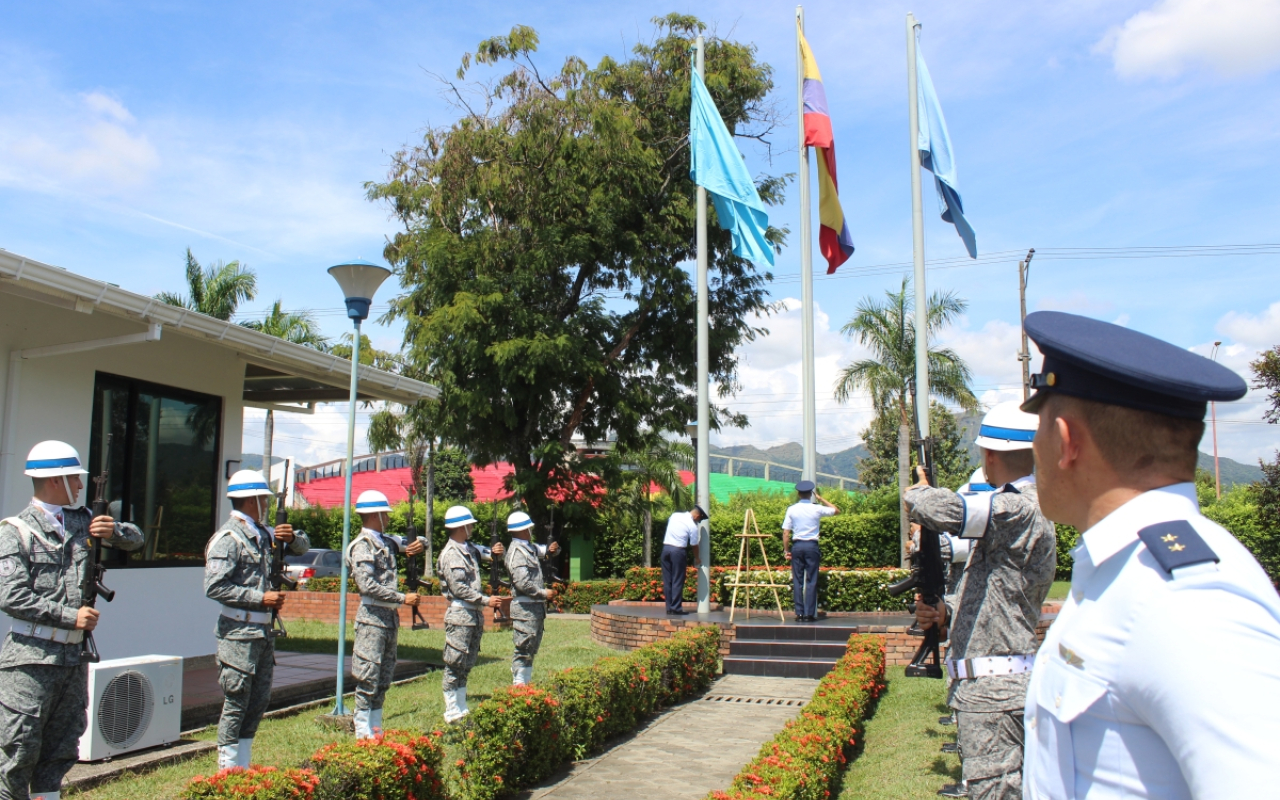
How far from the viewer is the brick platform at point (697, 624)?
473 inches

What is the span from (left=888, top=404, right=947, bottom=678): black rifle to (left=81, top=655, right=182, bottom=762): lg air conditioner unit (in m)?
5.61

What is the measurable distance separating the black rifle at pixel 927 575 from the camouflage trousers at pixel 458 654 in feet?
14.0

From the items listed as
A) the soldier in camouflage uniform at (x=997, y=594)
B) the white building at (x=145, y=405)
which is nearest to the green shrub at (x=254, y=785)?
the soldier in camouflage uniform at (x=997, y=594)

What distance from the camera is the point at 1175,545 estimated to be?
1.34 metres

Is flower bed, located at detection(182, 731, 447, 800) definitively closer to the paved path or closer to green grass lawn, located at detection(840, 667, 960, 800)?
the paved path

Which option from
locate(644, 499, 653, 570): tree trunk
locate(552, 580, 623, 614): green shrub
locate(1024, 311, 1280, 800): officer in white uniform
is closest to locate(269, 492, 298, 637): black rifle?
locate(1024, 311, 1280, 800): officer in white uniform

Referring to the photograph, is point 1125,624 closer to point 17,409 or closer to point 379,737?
point 379,737

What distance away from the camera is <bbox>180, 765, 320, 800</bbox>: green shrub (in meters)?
4.07

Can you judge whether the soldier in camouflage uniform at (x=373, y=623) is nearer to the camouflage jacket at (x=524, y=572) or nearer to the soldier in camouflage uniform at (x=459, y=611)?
the soldier in camouflage uniform at (x=459, y=611)

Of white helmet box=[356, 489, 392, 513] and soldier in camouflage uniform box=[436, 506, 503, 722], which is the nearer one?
white helmet box=[356, 489, 392, 513]

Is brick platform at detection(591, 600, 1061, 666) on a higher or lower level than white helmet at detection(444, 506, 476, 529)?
lower

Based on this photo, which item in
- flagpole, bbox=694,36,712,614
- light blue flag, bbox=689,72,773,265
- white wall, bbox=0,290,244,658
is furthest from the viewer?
light blue flag, bbox=689,72,773,265

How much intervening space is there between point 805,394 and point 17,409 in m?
10.0

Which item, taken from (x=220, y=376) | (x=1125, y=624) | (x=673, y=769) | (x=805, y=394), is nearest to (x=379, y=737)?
(x=673, y=769)
